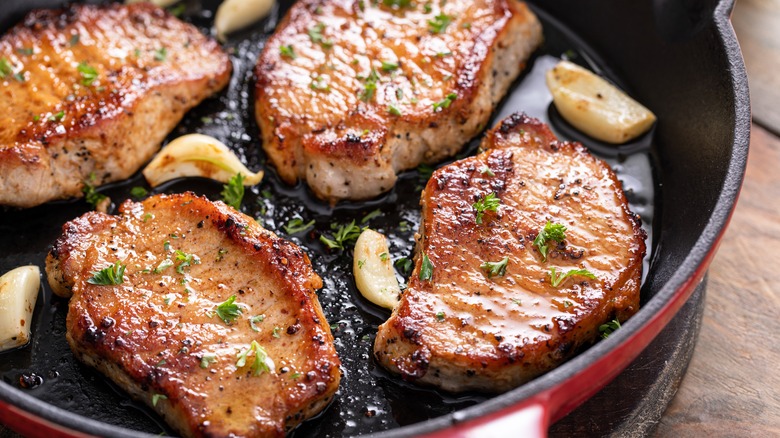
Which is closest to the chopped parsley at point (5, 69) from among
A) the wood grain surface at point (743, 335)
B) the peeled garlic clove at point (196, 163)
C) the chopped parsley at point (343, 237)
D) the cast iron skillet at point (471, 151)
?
the cast iron skillet at point (471, 151)

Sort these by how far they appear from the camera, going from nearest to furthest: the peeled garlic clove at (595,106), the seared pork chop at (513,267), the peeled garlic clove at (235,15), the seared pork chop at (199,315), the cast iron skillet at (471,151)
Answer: the cast iron skillet at (471,151), the seared pork chop at (199,315), the seared pork chop at (513,267), the peeled garlic clove at (595,106), the peeled garlic clove at (235,15)

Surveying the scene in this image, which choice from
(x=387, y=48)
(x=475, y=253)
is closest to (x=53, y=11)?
(x=387, y=48)

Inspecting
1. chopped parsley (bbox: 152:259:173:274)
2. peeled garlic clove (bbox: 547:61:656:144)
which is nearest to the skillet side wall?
peeled garlic clove (bbox: 547:61:656:144)

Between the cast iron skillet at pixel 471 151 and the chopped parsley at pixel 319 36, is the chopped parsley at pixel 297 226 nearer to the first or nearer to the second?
the cast iron skillet at pixel 471 151

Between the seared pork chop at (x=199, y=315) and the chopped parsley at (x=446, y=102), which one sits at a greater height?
the chopped parsley at (x=446, y=102)

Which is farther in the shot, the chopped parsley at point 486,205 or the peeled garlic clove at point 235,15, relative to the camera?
the peeled garlic clove at point 235,15

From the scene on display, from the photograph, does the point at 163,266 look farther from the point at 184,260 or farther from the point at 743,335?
the point at 743,335

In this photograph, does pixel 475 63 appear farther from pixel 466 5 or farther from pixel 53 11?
pixel 53 11

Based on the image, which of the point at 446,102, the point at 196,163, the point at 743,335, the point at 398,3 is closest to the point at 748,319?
the point at 743,335
